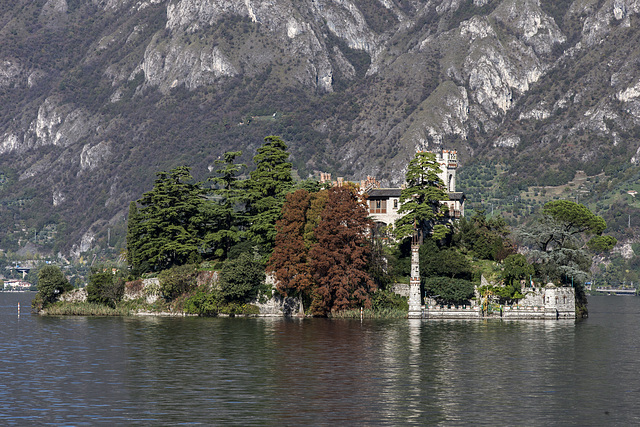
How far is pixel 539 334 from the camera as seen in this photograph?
89000 mm

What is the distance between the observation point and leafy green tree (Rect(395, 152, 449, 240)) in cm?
11325

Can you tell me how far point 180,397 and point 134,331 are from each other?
40284 mm

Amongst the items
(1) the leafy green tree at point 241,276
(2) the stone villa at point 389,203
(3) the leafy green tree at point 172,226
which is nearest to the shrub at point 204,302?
(1) the leafy green tree at point 241,276

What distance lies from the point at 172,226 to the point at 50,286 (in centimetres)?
1942

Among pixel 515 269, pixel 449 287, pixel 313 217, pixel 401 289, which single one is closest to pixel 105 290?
pixel 313 217

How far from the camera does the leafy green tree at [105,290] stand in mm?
116375

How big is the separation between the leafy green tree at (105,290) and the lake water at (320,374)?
17.4 meters

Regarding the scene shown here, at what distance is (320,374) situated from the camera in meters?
62.4

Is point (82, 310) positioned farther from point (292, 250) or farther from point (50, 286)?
point (292, 250)

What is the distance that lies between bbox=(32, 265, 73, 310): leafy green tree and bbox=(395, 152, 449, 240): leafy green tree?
156 ft

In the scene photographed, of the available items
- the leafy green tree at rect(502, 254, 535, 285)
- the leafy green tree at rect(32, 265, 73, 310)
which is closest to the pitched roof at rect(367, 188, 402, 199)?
the leafy green tree at rect(502, 254, 535, 285)

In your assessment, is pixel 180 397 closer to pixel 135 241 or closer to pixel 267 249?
pixel 267 249

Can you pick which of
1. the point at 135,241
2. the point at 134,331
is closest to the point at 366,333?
the point at 134,331

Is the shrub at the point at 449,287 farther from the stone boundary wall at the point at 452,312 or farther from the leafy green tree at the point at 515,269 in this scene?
the leafy green tree at the point at 515,269
